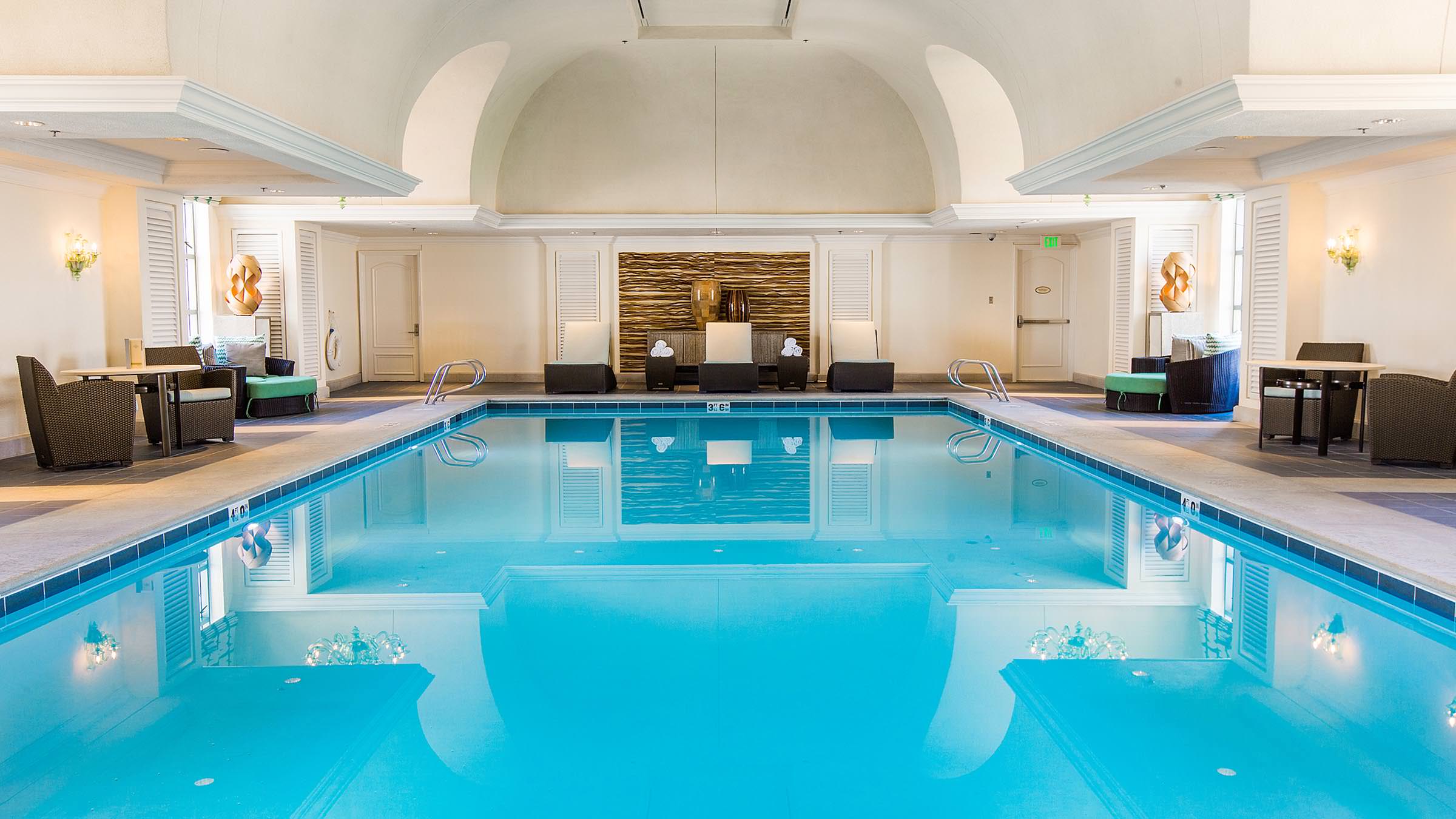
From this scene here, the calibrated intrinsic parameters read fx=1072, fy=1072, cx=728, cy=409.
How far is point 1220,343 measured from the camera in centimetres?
1154

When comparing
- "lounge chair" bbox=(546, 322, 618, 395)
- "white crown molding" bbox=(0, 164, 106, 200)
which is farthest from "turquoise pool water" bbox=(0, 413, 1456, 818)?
"lounge chair" bbox=(546, 322, 618, 395)

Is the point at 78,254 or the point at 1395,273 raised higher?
the point at 78,254

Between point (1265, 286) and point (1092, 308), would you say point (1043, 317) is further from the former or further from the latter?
point (1265, 286)

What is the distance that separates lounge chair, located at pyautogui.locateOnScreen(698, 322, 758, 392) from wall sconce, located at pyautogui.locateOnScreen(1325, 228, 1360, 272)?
22.2 feet

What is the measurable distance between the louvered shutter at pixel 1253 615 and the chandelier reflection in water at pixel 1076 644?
458 millimetres

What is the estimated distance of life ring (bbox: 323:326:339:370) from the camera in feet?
46.8

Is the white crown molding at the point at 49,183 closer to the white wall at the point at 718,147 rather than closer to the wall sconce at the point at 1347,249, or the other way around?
the white wall at the point at 718,147

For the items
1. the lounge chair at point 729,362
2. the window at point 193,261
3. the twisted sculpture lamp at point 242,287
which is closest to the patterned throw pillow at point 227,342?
the window at point 193,261

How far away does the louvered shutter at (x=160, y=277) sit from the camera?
9.93m

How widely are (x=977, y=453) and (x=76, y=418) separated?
7.05 m

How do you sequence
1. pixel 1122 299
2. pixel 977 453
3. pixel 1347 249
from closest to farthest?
pixel 1347 249, pixel 977 453, pixel 1122 299

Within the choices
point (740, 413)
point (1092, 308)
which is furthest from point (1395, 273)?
point (740, 413)

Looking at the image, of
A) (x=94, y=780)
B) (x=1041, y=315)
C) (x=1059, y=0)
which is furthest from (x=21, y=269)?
(x=1041, y=315)

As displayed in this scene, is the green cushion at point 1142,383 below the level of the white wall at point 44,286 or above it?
below
